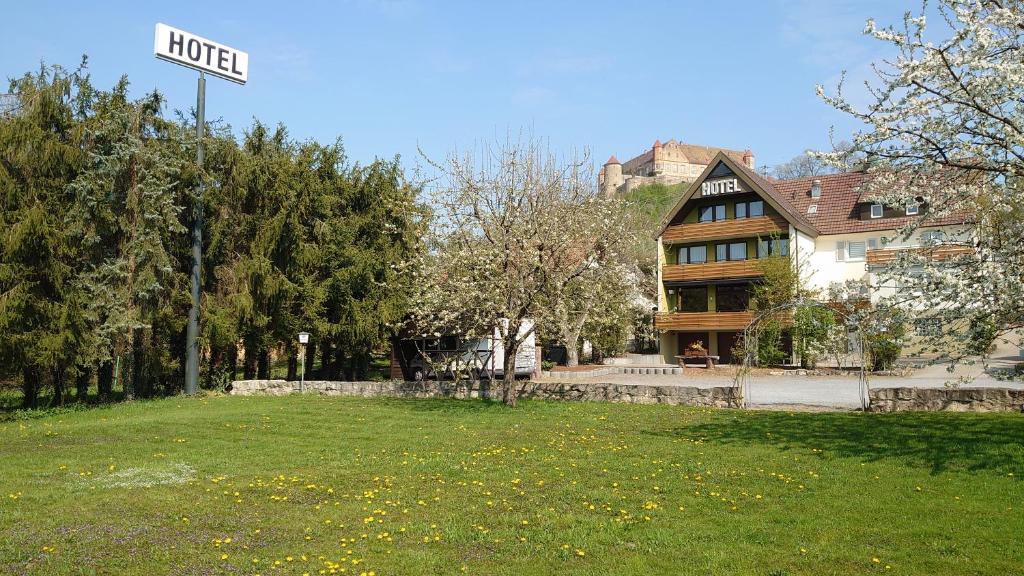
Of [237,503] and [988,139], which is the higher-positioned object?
[988,139]

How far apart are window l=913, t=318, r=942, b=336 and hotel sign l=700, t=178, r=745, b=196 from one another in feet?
106

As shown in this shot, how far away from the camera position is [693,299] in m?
46.0

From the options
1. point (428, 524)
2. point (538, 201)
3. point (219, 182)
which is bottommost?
point (428, 524)

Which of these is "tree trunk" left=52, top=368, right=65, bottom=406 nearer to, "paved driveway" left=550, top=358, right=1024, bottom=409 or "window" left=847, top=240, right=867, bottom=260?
"paved driveway" left=550, top=358, right=1024, bottom=409

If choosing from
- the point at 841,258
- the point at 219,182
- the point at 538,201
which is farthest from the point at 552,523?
the point at 841,258

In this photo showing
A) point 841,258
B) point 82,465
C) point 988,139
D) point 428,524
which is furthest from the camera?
point 841,258

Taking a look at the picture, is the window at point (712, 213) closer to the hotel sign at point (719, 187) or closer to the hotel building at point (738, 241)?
the hotel building at point (738, 241)

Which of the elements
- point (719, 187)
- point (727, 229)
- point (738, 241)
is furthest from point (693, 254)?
point (719, 187)

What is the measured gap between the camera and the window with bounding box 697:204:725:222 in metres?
44.7

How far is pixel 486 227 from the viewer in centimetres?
2059

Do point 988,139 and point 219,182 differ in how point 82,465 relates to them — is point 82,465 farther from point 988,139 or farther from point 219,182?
point 219,182

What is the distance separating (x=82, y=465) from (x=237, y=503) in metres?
4.51

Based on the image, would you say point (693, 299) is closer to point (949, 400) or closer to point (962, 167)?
point (949, 400)

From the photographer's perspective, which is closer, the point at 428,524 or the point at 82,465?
the point at 428,524
